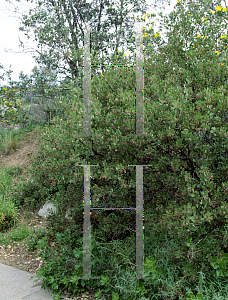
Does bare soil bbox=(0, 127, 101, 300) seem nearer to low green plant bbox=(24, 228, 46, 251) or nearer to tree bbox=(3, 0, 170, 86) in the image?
low green plant bbox=(24, 228, 46, 251)

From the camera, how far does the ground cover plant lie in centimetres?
257

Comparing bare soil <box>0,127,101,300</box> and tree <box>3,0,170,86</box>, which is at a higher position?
tree <box>3,0,170,86</box>

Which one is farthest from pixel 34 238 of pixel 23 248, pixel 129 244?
pixel 129 244

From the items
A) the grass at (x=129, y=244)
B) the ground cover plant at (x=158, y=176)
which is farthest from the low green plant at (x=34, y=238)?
the ground cover plant at (x=158, y=176)

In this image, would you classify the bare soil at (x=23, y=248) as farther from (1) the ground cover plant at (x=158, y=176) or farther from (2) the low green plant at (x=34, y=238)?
(1) the ground cover plant at (x=158, y=176)

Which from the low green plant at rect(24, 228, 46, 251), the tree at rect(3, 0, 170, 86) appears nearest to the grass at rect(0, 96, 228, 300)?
the low green plant at rect(24, 228, 46, 251)

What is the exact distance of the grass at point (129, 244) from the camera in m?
2.57

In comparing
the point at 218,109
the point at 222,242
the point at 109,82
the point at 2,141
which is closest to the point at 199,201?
the point at 222,242

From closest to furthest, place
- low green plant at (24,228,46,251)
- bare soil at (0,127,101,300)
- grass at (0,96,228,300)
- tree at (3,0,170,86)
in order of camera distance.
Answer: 1. grass at (0,96,228,300)
2. bare soil at (0,127,101,300)
3. low green plant at (24,228,46,251)
4. tree at (3,0,170,86)

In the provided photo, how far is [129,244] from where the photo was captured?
313 centimetres

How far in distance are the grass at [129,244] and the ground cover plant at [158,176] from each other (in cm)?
2

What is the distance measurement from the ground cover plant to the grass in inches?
0.6

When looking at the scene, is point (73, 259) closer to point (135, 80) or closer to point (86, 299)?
point (86, 299)

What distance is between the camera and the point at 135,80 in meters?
3.28
